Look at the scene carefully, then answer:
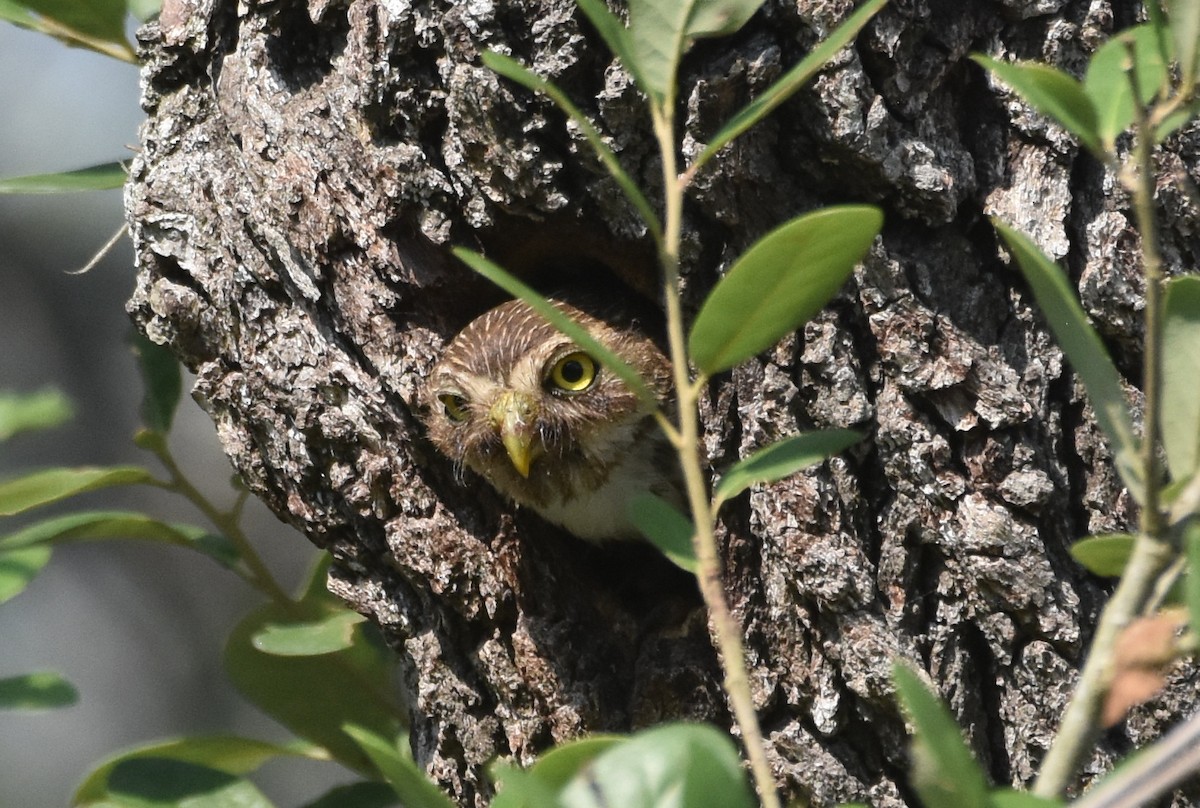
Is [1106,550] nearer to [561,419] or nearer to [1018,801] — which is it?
[1018,801]

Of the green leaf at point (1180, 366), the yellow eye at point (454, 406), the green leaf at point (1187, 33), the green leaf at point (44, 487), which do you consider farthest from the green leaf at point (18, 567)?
the green leaf at point (1187, 33)

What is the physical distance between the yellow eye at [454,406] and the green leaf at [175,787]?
42.0 inches

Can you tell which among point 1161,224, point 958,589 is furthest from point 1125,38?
point 958,589

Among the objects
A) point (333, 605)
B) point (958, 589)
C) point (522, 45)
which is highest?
point (522, 45)

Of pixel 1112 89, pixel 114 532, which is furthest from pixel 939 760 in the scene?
pixel 114 532

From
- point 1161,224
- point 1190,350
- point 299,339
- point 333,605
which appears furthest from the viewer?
point 333,605

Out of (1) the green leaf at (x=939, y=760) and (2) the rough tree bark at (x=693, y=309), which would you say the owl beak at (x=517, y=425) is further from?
(1) the green leaf at (x=939, y=760)

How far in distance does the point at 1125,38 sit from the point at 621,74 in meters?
1.17

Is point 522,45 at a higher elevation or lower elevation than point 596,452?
higher

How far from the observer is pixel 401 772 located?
1505 millimetres

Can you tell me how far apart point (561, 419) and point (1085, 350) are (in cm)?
227

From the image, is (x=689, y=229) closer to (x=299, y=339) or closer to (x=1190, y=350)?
(x=299, y=339)

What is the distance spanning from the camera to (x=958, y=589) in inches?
95.9

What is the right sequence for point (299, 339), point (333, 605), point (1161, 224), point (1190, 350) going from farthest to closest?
point (333, 605)
point (299, 339)
point (1161, 224)
point (1190, 350)
